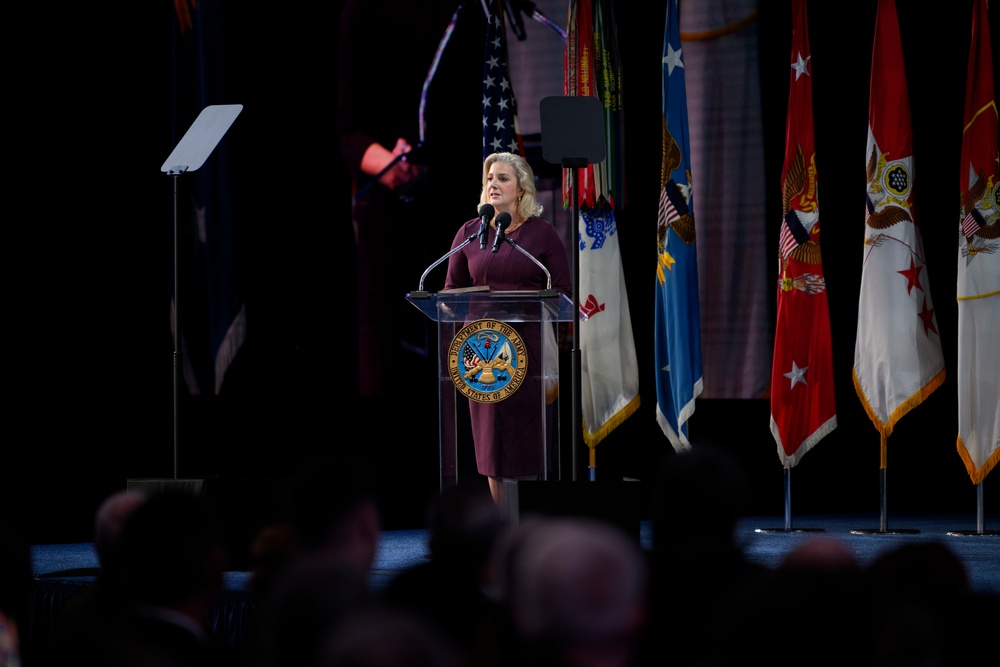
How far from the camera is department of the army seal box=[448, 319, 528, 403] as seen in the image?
4258 millimetres

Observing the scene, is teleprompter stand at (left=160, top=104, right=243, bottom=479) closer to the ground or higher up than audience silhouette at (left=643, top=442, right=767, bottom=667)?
higher up

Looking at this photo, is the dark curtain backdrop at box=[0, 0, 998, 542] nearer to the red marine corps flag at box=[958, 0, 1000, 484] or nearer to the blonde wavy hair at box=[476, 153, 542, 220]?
the red marine corps flag at box=[958, 0, 1000, 484]

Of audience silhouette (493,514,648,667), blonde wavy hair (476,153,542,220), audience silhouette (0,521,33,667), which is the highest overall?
blonde wavy hair (476,153,542,220)

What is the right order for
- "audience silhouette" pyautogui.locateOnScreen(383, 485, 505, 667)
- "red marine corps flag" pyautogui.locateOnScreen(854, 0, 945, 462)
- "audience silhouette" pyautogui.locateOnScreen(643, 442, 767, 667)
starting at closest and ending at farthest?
"audience silhouette" pyautogui.locateOnScreen(383, 485, 505, 667)
"audience silhouette" pyautogui.locateOnScreen(643, 442, 767, 667)
"red marine corps flag" pyautogui.locateOnScreen(854, 0, 945, 462)

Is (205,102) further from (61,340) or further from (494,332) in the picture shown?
(494,332)

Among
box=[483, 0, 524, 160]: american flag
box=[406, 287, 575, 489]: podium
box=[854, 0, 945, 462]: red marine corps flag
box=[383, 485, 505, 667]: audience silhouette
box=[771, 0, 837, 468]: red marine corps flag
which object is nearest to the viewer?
box=[383, 485, 505, 667]: audience silhouette

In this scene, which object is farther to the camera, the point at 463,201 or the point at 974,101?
the point at 463,201

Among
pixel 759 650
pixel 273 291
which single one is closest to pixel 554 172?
pixel 273 291

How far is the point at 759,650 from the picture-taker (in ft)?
4.47

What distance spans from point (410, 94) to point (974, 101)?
2973mm

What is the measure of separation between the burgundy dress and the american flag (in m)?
1.88

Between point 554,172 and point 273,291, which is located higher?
point 554,172

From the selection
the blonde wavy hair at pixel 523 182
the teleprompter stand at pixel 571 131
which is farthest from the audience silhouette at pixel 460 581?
the blonde wavy hair at pixel 523 182

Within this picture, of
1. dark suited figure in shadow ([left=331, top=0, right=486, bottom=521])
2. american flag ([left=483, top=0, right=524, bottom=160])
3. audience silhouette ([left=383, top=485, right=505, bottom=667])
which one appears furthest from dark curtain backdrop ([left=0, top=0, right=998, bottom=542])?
audience silhouette ([left=383, top=485, right=505, bottom=667])
